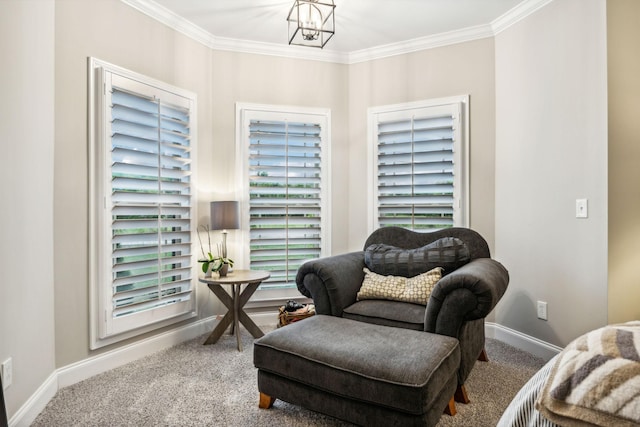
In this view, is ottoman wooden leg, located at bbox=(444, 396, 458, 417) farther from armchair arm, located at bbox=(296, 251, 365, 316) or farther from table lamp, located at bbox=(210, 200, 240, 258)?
table lamp, located at bbox=(210, 200, 240, 258)

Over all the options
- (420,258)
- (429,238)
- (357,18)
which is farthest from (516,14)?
(420,258)

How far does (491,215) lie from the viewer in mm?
3512

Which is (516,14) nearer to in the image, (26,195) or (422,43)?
(422,43)

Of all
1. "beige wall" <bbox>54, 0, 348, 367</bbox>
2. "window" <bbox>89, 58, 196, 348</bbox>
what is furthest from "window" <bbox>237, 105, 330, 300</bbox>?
"window" <bbox>89, 58, 196, 348</bbox>

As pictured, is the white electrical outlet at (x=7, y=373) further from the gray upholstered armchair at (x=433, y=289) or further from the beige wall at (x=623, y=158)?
the beige wall at (x=623, y=158)

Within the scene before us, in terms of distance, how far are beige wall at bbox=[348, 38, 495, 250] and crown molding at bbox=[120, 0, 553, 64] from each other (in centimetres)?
6

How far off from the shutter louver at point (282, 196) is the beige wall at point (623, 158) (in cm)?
236

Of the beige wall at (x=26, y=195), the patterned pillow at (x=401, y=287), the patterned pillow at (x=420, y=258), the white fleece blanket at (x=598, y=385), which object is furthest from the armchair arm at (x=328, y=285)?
the white fleece blanket at (x=598, y=385)

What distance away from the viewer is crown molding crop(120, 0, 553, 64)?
3096 mm

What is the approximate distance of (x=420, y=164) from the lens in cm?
370

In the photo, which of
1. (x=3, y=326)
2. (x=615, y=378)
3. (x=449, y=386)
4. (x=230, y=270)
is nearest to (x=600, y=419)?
(x=615, y=378)

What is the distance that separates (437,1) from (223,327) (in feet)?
10.1

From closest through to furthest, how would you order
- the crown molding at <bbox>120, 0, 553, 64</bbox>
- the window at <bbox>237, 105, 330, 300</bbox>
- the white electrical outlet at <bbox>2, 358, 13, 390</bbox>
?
the white electrical outlet at <bbox>2, 358, 13, 390</bbox> < the crown molding at <bbox>120, 0, 553, 64</bbox> < the window at <bbox>237, 105, 330, 300</bbox>

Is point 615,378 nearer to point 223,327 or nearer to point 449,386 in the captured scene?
point 449,386
